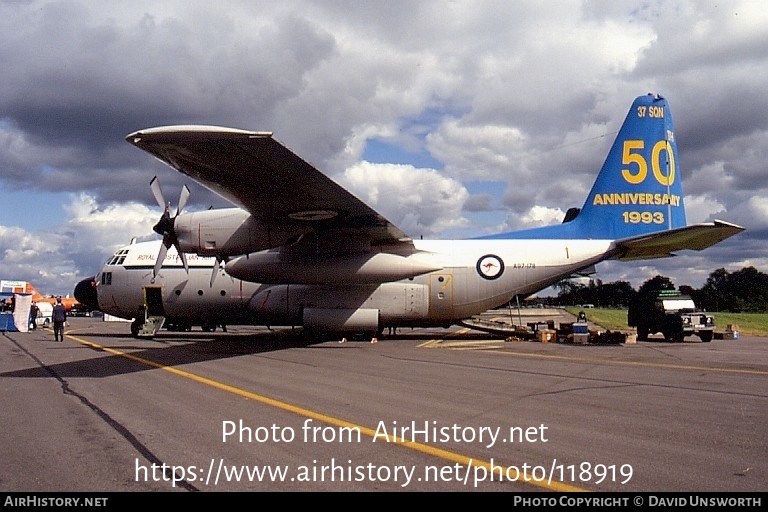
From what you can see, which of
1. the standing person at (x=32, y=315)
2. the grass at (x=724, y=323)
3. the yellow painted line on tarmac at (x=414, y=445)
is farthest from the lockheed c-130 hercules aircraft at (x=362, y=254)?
the standing person at (x=32, y=315)

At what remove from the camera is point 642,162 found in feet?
71.3

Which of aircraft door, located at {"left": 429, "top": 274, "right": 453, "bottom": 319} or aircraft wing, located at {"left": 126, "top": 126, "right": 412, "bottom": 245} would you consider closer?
aircraft wing, located at {"left": 126, "top": 126, "right": 412, "bottom": 245}

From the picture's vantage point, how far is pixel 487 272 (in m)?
21.8

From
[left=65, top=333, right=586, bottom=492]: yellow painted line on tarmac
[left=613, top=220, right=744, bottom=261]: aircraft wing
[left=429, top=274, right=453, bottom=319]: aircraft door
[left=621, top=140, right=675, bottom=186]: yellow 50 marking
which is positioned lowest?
[left=65, top=333, right=586, bottom=492]: yellow painted line on tarmac

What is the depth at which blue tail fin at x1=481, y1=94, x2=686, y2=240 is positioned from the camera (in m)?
21.8

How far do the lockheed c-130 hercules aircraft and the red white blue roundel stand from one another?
0.04 metres

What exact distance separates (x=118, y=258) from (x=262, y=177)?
45.1 feet

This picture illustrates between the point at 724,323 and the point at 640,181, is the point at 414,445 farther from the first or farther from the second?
the point at 724,323

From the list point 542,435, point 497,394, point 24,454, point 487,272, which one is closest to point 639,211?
point 487,272

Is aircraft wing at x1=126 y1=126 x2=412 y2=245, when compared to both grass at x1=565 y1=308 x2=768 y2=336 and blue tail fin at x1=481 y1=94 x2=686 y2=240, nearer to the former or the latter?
blue tail fin at x1=481 y1=94 x2=686 y2=240

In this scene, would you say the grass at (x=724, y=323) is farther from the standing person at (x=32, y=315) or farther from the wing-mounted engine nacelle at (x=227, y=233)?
the standing person at (x=32, y=315)

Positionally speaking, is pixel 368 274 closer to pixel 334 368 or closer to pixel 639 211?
pixel 334 368

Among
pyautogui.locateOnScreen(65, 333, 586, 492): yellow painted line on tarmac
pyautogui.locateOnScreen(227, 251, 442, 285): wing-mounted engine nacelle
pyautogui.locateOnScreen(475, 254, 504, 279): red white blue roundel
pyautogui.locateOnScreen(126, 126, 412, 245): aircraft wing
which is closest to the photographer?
pyautogui.locateOnScreen(65, 333, 586, 492): yellow painted line on tarmac

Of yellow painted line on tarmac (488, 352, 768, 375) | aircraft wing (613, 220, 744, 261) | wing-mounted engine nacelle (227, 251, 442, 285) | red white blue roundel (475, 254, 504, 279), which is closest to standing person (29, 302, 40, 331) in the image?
wing-mounted engine nacelle (227, 251, 442, 285)
